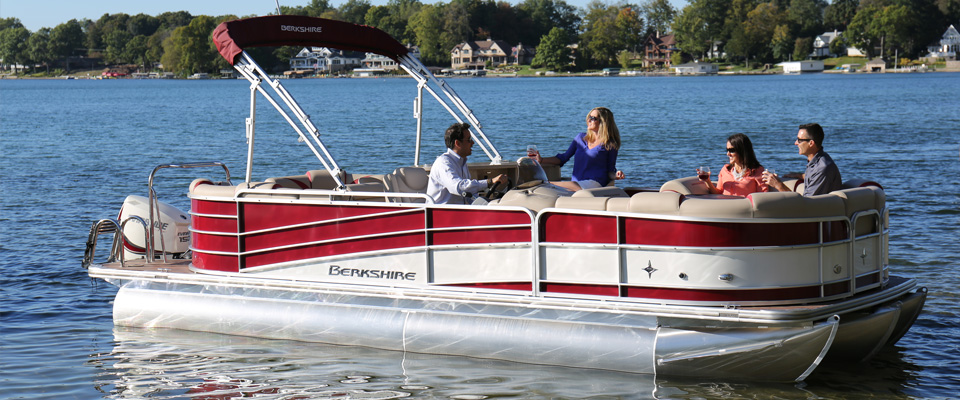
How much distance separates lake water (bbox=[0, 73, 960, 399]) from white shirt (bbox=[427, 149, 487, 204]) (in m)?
1.29

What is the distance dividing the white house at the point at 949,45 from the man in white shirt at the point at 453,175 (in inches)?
6117

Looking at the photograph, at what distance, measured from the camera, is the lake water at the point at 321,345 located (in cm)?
784

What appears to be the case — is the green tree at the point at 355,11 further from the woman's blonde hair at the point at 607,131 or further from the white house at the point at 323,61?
the woman's blonde hair at the point at 607,131

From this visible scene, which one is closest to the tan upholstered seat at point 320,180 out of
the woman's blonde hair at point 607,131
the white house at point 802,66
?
the woman's blonde hair at point 607,131

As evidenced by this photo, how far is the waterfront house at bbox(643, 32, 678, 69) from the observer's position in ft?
584

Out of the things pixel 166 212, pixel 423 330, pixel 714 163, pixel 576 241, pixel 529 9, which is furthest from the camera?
pixel 529 9

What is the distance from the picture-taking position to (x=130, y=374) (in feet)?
27.7

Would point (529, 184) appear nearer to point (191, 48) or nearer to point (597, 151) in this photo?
point (597, 151)

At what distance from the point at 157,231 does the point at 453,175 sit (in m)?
3.48

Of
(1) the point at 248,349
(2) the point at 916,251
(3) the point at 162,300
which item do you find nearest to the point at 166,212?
(3) the point at 162,300

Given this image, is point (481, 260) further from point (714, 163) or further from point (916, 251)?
point (714, 163)

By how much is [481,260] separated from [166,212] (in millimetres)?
3807

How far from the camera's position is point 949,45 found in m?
149

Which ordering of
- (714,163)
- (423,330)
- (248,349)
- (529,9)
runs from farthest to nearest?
(529,9)
(714,163)
(248,349)
(423,330)
